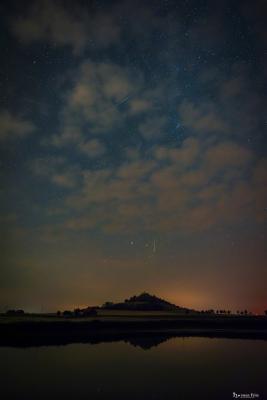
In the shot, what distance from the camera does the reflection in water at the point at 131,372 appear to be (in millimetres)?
25703

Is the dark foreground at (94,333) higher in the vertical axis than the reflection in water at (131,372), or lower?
higher

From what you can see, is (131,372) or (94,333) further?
(94,333)

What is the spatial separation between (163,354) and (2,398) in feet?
80.3

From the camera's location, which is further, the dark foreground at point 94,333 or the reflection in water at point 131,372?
the dark foreground at point 94,333

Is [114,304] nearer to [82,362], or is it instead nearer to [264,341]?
[264,341]

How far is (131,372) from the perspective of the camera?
33.1 m

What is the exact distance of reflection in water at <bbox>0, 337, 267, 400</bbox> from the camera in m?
25.7

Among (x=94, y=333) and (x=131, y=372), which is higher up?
(x=94, y=333)

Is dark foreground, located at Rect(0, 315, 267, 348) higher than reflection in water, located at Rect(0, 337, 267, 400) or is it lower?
higher

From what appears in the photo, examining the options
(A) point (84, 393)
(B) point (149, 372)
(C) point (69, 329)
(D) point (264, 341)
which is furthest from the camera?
(C) point (69, 329)

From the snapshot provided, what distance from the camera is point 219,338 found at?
62.7 m

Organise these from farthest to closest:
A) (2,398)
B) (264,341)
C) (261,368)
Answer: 1. (264,341)
2. (261,368)
3. (2,398)

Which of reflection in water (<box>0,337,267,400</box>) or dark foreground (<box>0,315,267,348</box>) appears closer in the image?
reflection in water (<box>0,337,267,400</box>)

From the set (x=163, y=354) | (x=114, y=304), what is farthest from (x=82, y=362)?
(x=114, y=304)
